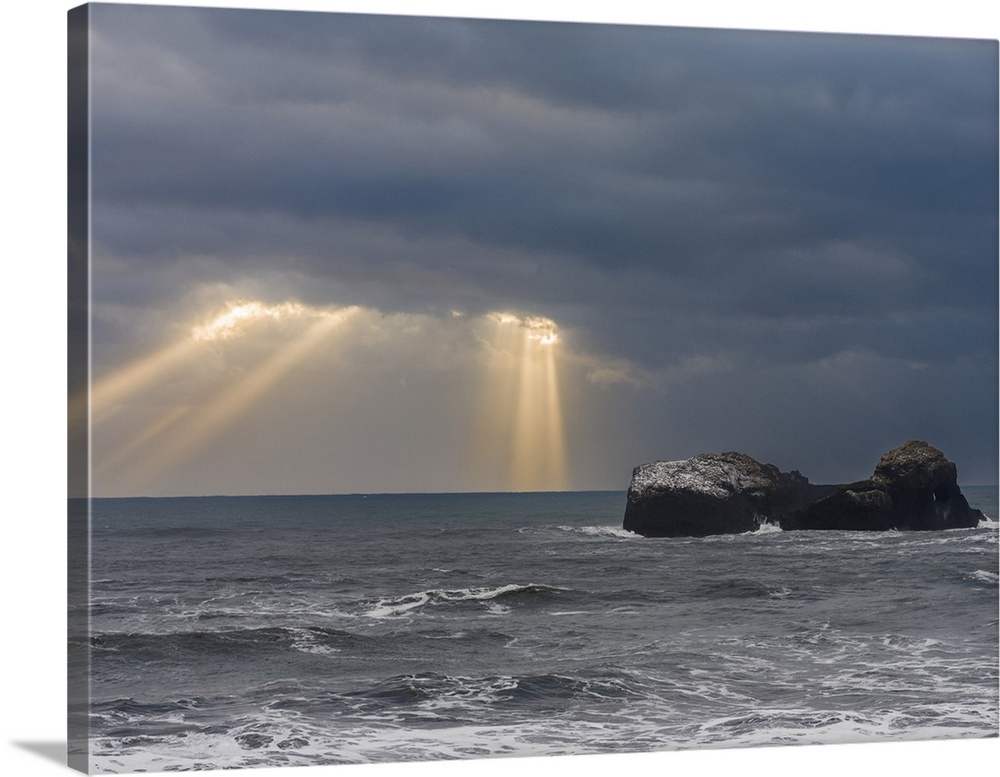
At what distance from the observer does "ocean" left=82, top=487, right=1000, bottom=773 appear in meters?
8.20

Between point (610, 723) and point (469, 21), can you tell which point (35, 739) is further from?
point (469, 21)

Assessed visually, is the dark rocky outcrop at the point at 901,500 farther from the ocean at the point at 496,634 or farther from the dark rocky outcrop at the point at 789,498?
the ocean at the point at 496,634

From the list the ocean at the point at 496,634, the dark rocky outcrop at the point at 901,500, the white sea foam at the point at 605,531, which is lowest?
the ocean at the point at 496,634

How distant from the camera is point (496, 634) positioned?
8672 mm

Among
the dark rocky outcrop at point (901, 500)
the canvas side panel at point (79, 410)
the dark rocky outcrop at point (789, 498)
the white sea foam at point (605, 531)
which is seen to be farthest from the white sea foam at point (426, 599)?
the dark rocky outcrop at point (901, 500)

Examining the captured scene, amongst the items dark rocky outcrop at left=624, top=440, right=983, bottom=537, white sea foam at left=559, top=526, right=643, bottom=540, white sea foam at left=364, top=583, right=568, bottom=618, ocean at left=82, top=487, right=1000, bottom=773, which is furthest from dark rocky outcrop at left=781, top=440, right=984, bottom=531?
white sea foam at left=364, top=583, right=568, bottom=618

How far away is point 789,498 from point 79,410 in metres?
4.76

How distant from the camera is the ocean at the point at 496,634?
8203mm

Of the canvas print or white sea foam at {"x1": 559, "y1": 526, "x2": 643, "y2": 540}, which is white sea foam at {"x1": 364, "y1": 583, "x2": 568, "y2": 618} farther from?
white sea foam at {"x1": 559, "y1": 526, "x2": 643, "y2": 540}

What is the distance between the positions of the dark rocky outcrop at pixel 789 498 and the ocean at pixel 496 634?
6.6 inches

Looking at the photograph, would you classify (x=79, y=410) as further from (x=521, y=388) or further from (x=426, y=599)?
(x=521, y=388)

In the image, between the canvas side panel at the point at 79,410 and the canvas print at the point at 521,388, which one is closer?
the canvas side panel at the point at 79,410

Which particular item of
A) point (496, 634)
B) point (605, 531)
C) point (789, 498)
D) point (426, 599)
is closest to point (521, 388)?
point (605, 531)

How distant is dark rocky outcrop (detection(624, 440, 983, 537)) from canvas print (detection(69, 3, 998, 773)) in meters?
0.03
